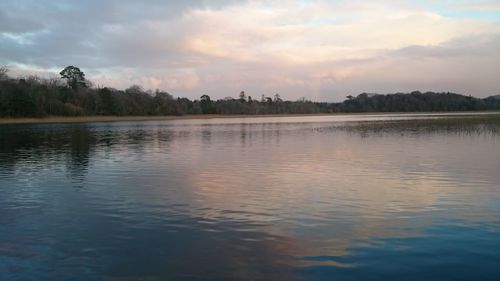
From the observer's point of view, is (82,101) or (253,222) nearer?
(253,222)

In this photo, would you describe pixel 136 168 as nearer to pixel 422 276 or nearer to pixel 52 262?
pixel 52 262

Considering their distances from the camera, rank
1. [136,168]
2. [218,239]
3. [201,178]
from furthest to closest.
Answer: [136,168]
[201,178]
[218,239]

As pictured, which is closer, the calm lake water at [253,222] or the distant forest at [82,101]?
the calm lake water at [253,222]

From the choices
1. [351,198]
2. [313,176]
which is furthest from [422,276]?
[313,176]

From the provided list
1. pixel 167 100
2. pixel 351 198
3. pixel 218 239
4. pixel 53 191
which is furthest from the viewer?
pixel 167 100

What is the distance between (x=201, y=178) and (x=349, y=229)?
9.21 metres

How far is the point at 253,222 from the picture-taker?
1126 cm

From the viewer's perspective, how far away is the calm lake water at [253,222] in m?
8.18

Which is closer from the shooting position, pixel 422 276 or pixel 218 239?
pixel 422 276

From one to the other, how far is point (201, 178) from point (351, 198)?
23.2 ft

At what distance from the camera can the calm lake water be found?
8.18m

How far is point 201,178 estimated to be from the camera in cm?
1853

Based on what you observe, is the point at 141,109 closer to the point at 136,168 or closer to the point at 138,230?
the point at 136,168

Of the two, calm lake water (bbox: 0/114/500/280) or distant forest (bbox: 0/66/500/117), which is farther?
distant forest (bbox: 0/66/500/117)
